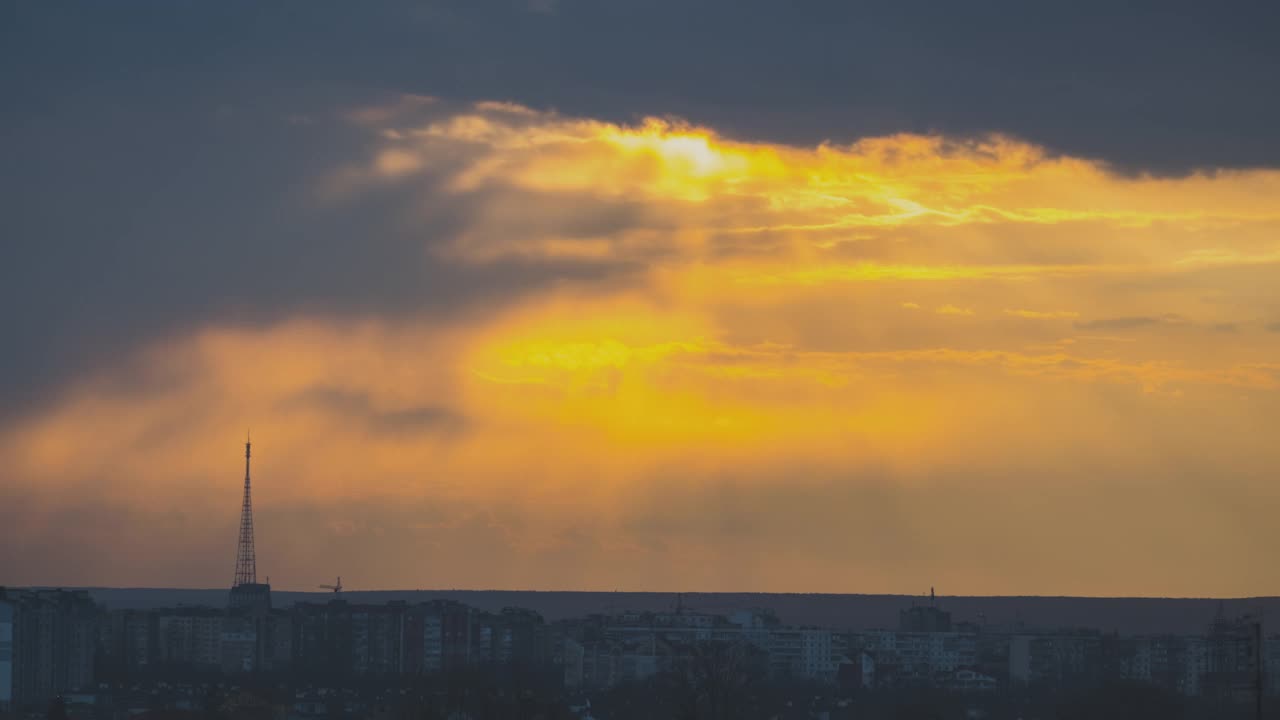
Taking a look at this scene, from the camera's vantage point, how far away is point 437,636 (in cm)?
14538

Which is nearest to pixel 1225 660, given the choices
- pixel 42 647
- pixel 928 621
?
pixel 928 621

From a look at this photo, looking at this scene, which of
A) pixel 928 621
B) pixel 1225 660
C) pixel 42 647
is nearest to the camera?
pixel 42 647

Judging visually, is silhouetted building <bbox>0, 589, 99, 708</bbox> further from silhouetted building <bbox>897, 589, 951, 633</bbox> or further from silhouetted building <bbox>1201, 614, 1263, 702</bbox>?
silhouetted building <bbox>897, 589, 951, 633</bbox>

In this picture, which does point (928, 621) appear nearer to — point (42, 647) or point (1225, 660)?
point (1225, 660)

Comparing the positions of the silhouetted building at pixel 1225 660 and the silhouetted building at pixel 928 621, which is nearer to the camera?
the silhouetted building at pixel 1225 660

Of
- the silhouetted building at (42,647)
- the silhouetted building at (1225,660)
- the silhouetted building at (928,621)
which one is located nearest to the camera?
the silhouetted building at (42,647)

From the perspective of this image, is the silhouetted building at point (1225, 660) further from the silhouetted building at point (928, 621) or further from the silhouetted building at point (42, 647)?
the silhouetted building at point (42, 647)

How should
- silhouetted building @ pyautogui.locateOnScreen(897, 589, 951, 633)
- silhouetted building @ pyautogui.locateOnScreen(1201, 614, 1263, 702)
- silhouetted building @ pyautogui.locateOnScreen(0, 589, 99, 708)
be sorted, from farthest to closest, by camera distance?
silhouetted building @ pyautogui.locateOnScreen(897, 589, 951, 633) → silhouetted building @ pyautogui.locateOnScreen(1201, 614, 1263, 702) → silhouetted building @ pyautogui.locateOnScreen(0, 589, 99, 708)

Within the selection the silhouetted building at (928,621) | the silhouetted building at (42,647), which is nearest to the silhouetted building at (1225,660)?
the silhouetted building at (928,621)

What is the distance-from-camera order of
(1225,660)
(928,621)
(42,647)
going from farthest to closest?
(928,621) < (1225,660) < (42,647)

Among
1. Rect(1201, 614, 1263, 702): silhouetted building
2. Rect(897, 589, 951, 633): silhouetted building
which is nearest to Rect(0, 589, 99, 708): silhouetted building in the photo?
Rect(1201, 614, 1263, 702): silhouetted building

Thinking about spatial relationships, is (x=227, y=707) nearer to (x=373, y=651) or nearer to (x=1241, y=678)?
(x=373, y=651)

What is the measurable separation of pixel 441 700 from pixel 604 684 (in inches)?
2216

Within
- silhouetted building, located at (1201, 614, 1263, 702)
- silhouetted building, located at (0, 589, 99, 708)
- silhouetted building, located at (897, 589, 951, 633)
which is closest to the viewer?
silhouetted building, located at (0, 589, 99, 708)
